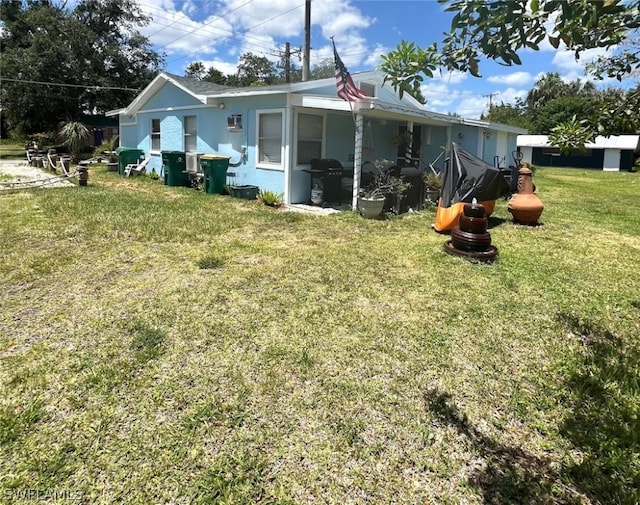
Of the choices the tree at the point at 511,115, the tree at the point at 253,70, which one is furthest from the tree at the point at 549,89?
the tree at the point at 253,70

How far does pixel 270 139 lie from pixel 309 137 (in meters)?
0.95

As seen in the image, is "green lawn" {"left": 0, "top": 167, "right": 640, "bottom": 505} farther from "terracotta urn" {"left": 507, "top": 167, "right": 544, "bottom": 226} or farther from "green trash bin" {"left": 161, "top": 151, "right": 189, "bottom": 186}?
"green trash bin" {"left": 161, "top": 151, "right": 189, "bottom": 186}

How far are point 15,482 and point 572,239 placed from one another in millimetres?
8216

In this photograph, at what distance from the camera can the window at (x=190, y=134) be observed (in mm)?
12844

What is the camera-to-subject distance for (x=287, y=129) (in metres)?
9.66

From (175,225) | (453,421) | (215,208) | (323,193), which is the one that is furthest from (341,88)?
(453,421)

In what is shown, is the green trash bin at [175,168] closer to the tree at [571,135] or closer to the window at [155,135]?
the window at [155,135]

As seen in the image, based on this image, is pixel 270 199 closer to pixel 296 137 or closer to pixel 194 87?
pixel 296 137

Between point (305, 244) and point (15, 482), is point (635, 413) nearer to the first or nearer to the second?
point (15, 482)

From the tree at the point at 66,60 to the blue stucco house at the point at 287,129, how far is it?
12158mm

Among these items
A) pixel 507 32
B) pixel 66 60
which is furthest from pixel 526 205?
pixel 66 60

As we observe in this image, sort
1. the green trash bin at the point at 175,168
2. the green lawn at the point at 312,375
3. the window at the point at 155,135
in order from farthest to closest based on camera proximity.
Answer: the window at the point at 155,135 < the green trash bin at the point at 175,168 < the green lawn at the point at 312,375

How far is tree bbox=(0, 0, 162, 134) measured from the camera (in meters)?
23.6

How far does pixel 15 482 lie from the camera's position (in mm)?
2162
